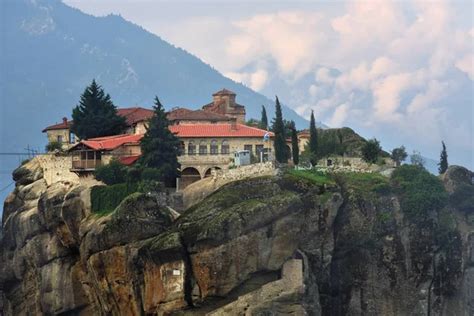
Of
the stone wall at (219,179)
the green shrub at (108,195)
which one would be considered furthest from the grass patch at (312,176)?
the green shrub at (108,195)

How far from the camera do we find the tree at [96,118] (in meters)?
82.3

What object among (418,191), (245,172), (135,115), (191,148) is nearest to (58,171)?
(135,115)

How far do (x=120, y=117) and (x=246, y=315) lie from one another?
32.4 metres

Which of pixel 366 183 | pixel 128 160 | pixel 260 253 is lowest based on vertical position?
pixel 260 253

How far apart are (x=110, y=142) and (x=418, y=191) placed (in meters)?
24.5

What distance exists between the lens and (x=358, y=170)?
6944 centimetres

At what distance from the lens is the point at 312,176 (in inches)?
2581

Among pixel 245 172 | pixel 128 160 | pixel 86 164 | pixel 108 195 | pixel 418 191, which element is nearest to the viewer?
pixel 245 172

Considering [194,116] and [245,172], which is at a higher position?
[194,116]

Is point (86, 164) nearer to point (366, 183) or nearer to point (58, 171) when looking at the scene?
point (58, 171)

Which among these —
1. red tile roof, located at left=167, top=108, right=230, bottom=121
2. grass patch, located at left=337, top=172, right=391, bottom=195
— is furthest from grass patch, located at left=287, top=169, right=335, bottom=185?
red tile roof, located at left=167, top=108, right=230, bottom=121

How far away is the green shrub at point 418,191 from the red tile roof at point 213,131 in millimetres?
12129

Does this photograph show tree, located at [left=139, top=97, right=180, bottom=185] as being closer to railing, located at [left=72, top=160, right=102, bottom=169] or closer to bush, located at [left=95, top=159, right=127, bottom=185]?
bush, located at [left=95, top=159, right=127, bottom=185]

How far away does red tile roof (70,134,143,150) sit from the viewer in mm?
73812
